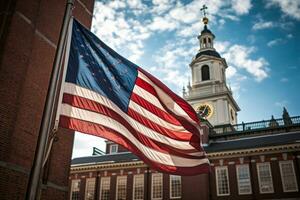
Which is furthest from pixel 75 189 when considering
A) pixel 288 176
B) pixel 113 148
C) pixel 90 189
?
pixel 288 176

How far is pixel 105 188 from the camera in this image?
36.3 m

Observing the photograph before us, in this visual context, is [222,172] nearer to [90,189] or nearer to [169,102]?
[90,189]

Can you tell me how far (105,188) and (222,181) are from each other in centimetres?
1313

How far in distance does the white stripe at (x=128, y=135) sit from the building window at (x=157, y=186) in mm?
25208

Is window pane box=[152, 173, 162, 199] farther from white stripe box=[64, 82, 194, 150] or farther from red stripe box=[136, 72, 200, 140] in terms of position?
white stripe box=[64, 82, 194, 150]

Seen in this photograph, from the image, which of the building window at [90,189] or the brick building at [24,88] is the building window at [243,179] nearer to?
the building window at [90,189]

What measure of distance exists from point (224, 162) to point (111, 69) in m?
26.4

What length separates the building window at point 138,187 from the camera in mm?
34000

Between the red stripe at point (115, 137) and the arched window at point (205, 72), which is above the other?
the arched window at point (205, 72)

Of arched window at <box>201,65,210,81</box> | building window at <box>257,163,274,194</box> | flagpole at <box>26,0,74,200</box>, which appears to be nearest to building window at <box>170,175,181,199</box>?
building window at <box>257,163,274,194</box>

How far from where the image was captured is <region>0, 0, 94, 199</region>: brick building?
8.02 m

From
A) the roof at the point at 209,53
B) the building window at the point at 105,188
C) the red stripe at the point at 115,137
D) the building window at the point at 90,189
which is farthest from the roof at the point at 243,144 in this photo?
the roof at the point at 209,53

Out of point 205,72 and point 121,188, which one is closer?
point 121,188

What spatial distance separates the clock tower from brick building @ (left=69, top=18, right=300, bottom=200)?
447 inches
